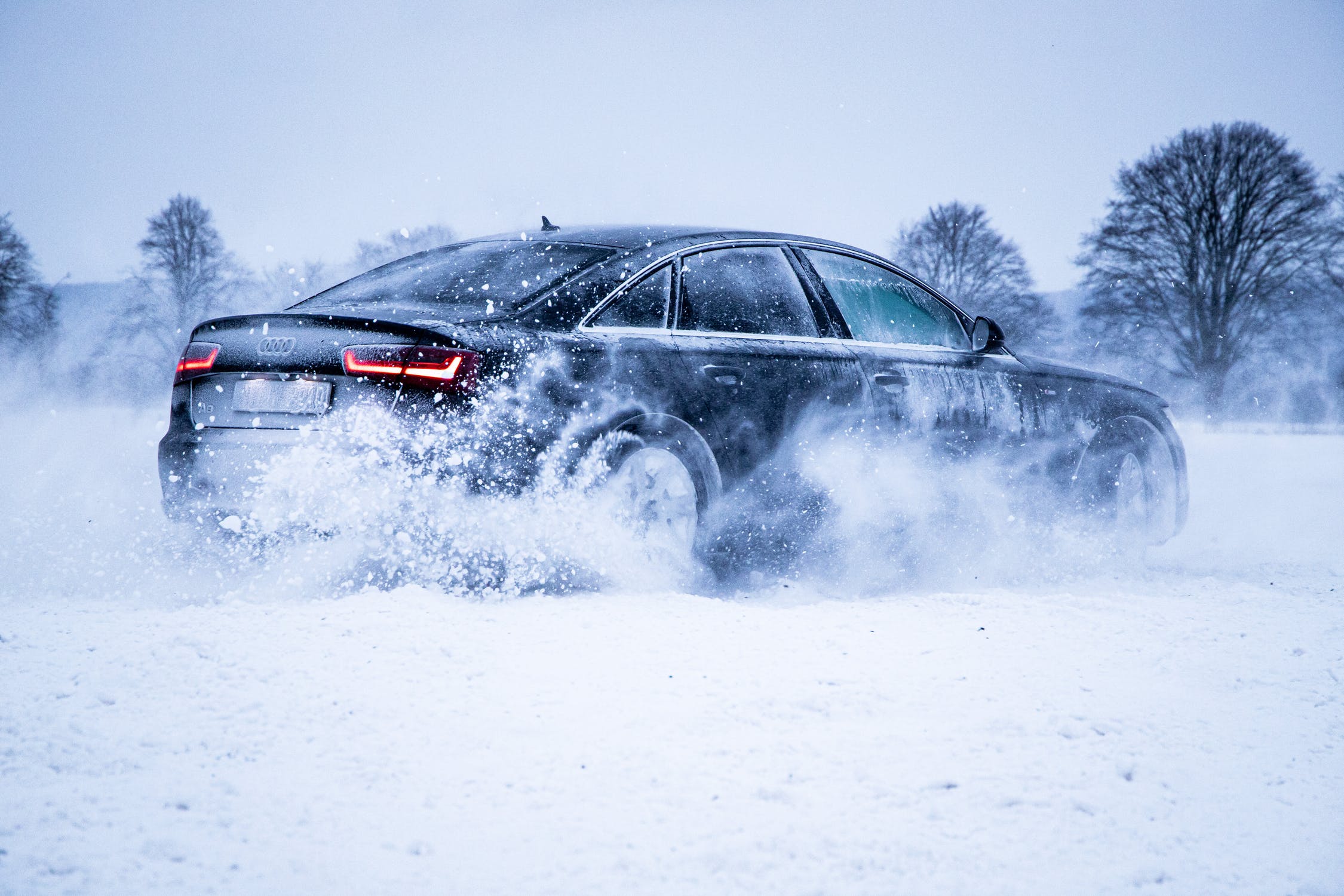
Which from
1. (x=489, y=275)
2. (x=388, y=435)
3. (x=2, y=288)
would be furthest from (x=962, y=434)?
(x=2, y=288)

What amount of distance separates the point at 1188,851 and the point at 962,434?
10.3 feet

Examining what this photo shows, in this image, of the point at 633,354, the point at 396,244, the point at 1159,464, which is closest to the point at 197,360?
the point at 633,354

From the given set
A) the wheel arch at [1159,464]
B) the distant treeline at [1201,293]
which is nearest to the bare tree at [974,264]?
the distant treeline at [1201,293]

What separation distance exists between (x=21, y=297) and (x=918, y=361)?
32.8 metres

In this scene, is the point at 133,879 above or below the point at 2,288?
below

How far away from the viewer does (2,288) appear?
3044 centimetres

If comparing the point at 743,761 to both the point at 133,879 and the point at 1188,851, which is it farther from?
the point at 133,879

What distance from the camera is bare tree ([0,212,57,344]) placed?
29078 millimetres

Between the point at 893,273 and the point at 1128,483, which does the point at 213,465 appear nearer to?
the point at 893,273

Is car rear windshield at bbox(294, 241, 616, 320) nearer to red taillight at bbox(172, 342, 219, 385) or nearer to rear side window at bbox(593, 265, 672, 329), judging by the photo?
rear side window at bbox(593, 265, 672, 329)

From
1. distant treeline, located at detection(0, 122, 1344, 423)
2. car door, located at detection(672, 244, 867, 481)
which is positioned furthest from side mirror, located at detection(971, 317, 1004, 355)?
distant treeline, located at detection(0, 122, 1344, 423)

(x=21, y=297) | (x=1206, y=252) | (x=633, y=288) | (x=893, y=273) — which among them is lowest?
(x=633, y=288)

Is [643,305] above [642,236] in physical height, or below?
below

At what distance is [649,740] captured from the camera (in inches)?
106
